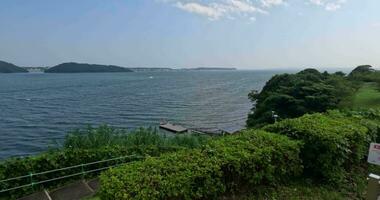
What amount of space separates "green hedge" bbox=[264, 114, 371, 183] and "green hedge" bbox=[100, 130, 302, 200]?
41cm

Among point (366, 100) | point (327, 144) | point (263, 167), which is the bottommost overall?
point (366, 100)

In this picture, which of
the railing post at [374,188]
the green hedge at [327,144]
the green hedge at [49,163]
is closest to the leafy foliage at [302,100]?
the green hedge at [49,163]

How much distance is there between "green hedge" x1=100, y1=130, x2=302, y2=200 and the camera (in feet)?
13.3

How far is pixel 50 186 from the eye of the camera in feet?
23.7

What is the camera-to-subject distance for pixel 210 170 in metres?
4.55

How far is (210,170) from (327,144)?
2.63 m

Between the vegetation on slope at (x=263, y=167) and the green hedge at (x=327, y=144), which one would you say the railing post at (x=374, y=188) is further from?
the green hedge at (x=327, y=144)

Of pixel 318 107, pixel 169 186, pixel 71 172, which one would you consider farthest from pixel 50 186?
pixel 318 107

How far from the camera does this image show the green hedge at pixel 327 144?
594 cm

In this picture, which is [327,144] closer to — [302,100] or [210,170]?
[210,170]

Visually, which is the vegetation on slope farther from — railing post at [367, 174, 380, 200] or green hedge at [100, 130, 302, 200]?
railing post at [367, 174, 380, 200]

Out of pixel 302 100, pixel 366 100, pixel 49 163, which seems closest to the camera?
pixel 49 163

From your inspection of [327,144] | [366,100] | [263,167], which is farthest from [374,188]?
[366,100]

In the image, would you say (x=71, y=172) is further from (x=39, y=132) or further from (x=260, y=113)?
(x=39, y=132)
